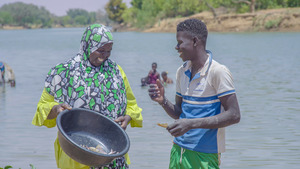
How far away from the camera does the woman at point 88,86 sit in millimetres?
3287

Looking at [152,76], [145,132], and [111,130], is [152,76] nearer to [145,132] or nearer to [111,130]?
[145,132]

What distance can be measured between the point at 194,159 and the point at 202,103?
0.35 meters

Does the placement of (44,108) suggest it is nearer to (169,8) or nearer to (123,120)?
(123,120)

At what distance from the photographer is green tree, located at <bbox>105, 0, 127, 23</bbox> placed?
117 meters

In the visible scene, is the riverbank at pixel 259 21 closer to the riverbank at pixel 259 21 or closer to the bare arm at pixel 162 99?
the riverbank at pixel 259 21

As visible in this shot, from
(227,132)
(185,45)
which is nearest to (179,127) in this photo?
(185,45)

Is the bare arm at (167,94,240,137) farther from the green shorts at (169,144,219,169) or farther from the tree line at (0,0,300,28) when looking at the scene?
the tree line at (0,0,300,28)

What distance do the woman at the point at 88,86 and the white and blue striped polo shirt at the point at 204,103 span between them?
0.55 m

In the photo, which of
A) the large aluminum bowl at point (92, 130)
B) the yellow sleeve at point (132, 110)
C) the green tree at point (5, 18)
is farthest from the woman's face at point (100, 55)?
the green tree at point (5, 18)

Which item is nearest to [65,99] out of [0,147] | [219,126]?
[219,126]

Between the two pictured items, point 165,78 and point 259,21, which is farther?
point 259,21

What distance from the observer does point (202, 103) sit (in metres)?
2.93

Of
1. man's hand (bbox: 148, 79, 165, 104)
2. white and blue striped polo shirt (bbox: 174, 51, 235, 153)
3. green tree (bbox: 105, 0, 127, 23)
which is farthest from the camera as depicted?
green tree (bbox: 105, 0, 127, 23)

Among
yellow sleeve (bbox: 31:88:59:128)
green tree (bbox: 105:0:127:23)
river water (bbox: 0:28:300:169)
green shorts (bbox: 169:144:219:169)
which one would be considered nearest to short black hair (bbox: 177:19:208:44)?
green shorts (bbox: 169:144:219:169)
